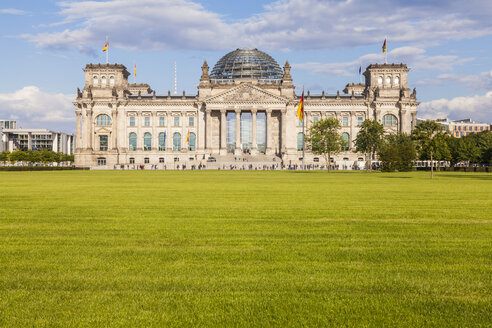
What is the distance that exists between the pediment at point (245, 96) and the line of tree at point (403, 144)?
3554 centimetres

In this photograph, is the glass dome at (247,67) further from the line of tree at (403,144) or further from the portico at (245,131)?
the line of tree at (403,144)

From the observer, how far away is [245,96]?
440 feet

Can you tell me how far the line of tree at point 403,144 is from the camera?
64350mm

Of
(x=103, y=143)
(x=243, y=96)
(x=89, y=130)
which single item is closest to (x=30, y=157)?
(x=89, y=130)

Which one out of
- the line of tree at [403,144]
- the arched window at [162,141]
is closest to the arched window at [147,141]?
the arched window at [162,141]

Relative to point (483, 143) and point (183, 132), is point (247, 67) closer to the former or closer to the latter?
point (183, 132)

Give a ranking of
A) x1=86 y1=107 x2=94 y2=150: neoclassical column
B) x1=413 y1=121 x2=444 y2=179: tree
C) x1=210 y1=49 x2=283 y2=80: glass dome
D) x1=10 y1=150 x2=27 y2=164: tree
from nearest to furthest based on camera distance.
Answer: x1=413 y1=121 x2=444 y2=179: tree
x1=86 y1=107 x2=94 y2=150: neoclassical column
x1=10 y1=150 x2=27 y2=164: tree
x1=210 y1=49 x2=283 y2=80: glass dome

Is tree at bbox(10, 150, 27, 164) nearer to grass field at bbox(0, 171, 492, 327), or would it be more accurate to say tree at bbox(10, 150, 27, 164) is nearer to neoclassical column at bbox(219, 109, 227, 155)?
neoclassical column at bbox(219, 109, 227, 155)

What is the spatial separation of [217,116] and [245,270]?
13125 cm

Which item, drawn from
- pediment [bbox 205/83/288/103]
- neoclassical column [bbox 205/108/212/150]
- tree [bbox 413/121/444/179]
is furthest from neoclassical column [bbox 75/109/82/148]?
tree [bbox 413/121/444/179]

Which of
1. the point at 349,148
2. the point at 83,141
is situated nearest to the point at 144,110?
the point at 83,141

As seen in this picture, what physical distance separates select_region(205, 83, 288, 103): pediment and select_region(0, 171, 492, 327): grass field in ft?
388

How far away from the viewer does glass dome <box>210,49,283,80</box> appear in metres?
145

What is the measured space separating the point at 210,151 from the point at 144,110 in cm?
2364
